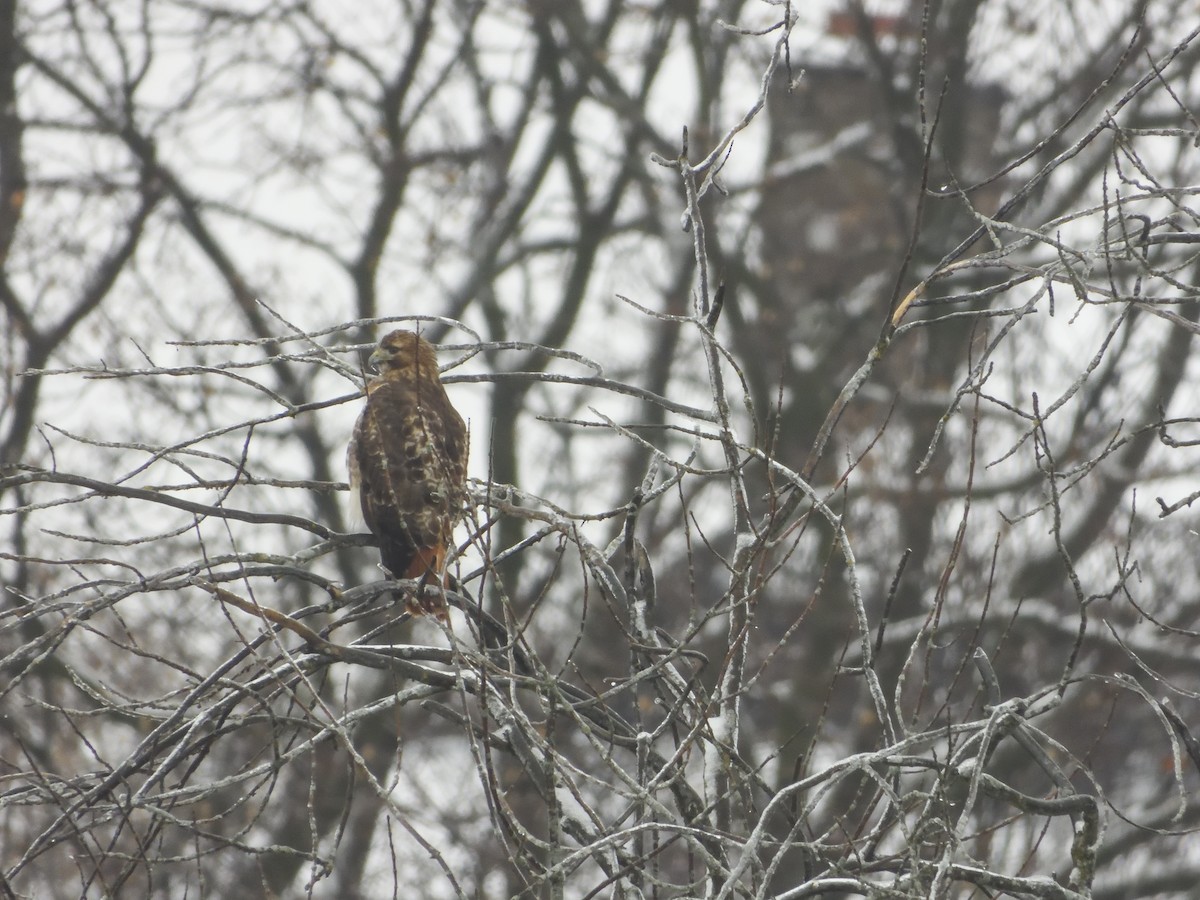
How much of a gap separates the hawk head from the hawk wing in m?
0.18

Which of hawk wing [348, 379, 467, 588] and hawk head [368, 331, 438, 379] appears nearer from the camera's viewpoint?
hawk wing [348, 379, 467, 588]

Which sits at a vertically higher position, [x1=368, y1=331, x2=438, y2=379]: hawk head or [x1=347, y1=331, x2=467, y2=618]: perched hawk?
[x1=368, y1=331, x2=438, y2=379]: hawk head

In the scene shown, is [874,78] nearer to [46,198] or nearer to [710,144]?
[710,144]

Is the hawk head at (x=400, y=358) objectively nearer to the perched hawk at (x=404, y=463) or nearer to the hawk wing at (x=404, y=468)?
the perched hawk at (x=404, y=463)

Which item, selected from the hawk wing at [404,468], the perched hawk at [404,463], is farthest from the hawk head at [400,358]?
the hawk wing at [404,468]

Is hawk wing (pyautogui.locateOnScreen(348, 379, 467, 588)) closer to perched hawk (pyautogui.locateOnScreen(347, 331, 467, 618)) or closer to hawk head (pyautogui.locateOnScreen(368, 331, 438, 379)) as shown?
perched hawk (pyautogui.locateOnScreen(347, 331, 467, 618))

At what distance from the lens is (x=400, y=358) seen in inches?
248

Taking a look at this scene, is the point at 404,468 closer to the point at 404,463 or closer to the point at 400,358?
the point at 404,463

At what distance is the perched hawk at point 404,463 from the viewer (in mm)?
5441

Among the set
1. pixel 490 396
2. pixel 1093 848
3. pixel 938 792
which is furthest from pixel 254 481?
pixel 490 396

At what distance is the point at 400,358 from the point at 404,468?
0.80 metres

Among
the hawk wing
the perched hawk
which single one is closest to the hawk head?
the perched hawk

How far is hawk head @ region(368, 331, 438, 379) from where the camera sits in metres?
6.20

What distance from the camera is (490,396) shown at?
14.7 meters
